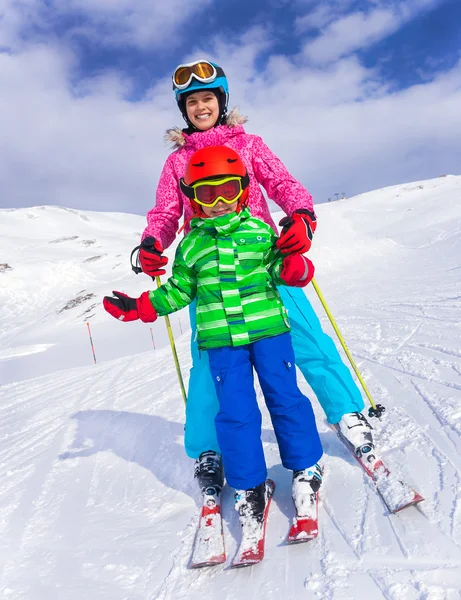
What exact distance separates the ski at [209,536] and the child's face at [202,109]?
2339 millimetres

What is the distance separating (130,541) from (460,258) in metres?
15.6

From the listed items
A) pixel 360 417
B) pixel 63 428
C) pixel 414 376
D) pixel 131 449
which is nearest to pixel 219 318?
pixel 360 417

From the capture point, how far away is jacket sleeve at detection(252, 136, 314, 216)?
265 cm

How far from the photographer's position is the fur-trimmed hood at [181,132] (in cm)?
279

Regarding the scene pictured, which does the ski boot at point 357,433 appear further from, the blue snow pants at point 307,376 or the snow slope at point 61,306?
the snow slope at point 61,306

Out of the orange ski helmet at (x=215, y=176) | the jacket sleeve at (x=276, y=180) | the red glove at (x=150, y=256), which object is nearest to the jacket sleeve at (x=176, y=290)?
the red glove at (x=150, y=256)

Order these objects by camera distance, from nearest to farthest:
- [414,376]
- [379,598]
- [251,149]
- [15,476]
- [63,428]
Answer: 1. [379,598]
2. [251,149]
3. [15,476]
4. [414,376]
5. [63,428]

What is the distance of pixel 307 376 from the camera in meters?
2.71

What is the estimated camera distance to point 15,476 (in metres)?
3.33

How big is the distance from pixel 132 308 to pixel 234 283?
606mm

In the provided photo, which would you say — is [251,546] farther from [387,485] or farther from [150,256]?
[150,256]

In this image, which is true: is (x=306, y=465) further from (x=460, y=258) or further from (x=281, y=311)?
(x=460, y=258)

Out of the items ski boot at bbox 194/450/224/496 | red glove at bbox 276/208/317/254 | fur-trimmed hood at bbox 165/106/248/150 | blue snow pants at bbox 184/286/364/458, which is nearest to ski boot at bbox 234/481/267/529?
ski boot at bbox 194/450/224/496

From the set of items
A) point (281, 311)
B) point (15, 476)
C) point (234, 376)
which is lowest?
point (15, 476)
